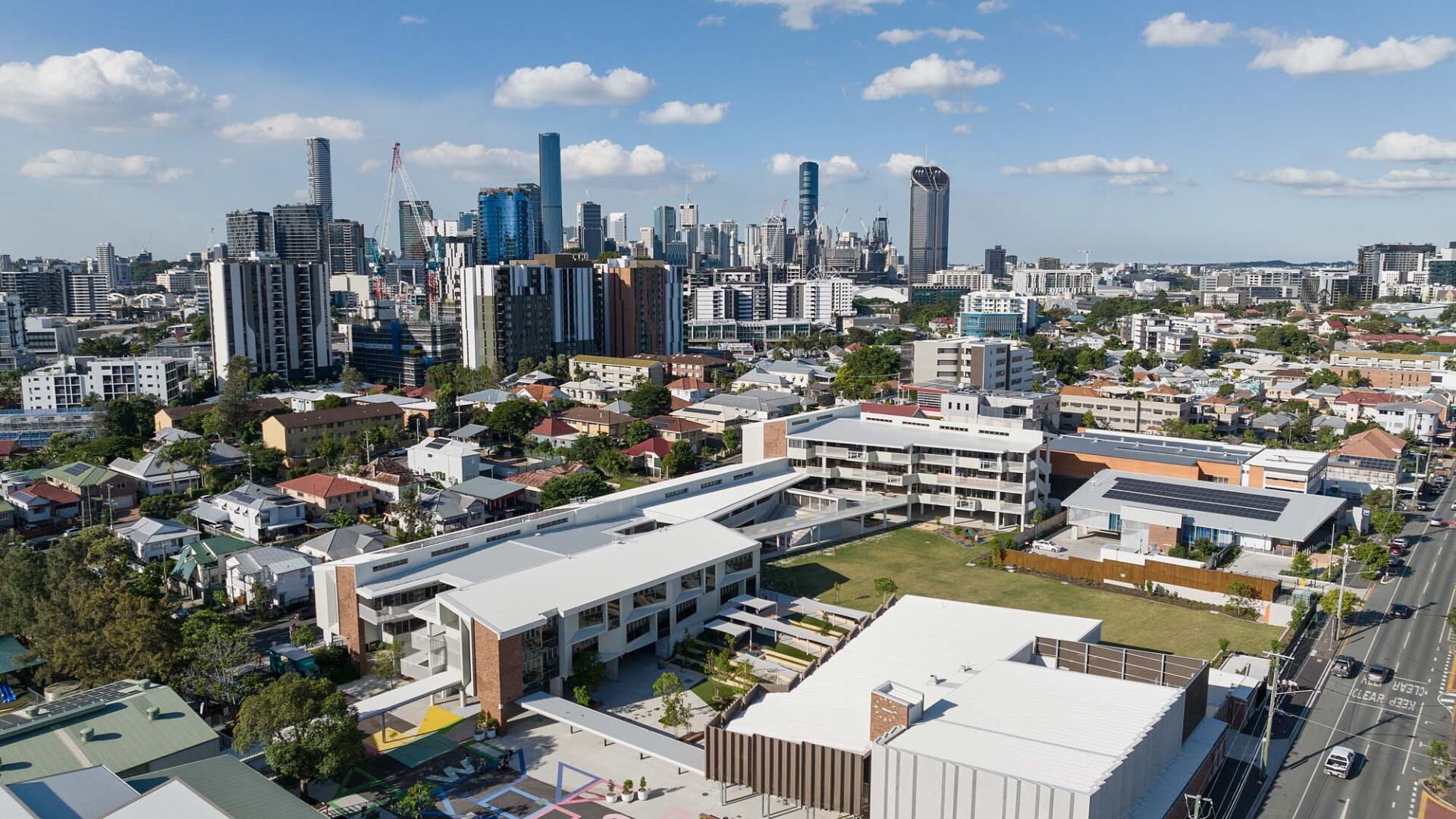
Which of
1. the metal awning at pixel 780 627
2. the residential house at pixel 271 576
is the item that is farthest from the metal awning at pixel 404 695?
the residential house at pixel 271 576

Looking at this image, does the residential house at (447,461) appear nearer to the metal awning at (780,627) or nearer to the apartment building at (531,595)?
the apartment building at (531,595)

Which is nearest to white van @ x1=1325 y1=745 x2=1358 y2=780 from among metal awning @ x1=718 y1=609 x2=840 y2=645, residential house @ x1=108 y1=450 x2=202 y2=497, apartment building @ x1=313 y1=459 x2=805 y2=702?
metal awning @ x1=718 y1=609 x2=840 y2=645

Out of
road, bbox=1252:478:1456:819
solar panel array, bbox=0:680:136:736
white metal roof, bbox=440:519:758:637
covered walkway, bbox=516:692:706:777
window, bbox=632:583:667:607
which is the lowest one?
road, bbox=1252:478:1456:819

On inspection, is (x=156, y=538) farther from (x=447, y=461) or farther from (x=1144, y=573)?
(x=1144, y=573)

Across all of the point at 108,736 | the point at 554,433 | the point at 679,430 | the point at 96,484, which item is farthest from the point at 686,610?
the point at 554,433

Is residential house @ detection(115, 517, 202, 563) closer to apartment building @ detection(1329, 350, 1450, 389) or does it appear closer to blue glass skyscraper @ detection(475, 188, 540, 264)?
apartment building @ detection(1329, 350, 1450, 389)

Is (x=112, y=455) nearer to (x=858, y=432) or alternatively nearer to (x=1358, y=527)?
(x=858, y=432)

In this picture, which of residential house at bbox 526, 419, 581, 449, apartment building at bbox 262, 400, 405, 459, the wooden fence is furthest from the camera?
residential house at bbox 526, 419, 581, 449
